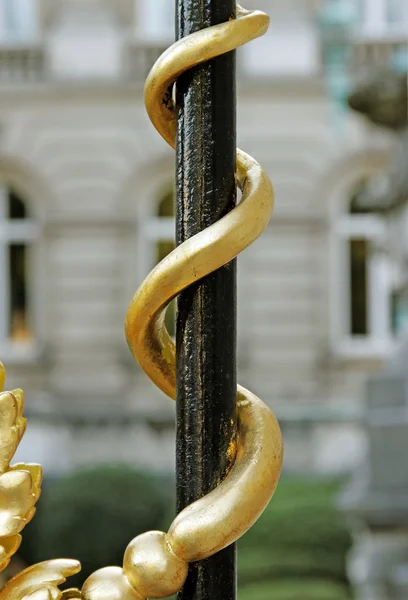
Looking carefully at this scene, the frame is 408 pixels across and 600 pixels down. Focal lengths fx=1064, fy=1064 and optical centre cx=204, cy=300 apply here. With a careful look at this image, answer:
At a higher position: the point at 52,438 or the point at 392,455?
the point at 392,455

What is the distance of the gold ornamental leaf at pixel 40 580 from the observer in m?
0.38

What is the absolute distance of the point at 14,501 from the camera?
1.24ft

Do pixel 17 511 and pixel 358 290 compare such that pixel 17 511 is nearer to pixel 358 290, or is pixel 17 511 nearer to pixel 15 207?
pixel 358 290

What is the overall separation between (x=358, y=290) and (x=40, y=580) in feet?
28.4

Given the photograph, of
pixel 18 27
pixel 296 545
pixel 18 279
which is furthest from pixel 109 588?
pixel 18 27

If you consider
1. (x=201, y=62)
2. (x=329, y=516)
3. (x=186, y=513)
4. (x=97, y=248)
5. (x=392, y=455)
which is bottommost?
(x=329, y=516)

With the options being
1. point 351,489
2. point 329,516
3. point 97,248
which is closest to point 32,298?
point 97,248

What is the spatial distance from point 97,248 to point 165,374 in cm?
834

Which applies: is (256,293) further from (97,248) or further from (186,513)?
(186,513)

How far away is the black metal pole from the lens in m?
0.40

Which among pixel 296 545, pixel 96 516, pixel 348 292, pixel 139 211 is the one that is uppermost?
pixel 139 211

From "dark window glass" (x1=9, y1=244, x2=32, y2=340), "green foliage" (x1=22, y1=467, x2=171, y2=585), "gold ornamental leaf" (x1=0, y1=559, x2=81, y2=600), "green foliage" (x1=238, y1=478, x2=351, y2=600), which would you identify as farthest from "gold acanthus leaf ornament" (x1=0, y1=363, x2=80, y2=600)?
"dark window glass" (x1=9, y1=244, x2=32, y2=340)

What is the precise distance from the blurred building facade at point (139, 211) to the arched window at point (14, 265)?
0.5 inches

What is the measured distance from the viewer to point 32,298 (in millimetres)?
9047
